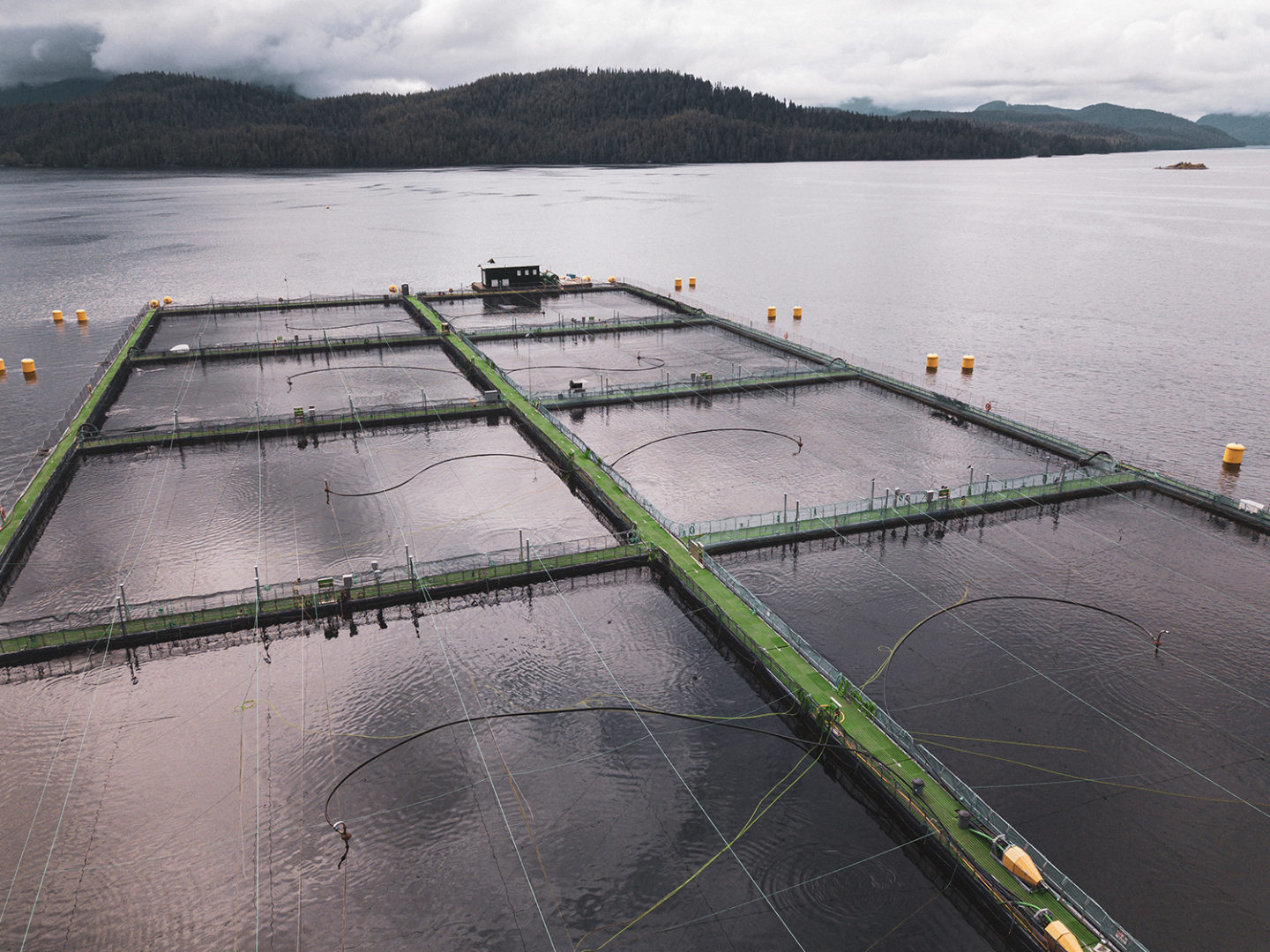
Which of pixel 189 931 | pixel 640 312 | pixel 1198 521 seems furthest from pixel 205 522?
pixel 640 312

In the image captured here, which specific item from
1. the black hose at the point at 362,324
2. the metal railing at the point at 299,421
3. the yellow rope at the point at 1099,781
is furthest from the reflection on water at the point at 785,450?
the black hose at the point at 362,324

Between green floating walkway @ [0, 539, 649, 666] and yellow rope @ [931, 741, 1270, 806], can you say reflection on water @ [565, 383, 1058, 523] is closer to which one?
green floating walkway @ [0, 539, 649, 666]

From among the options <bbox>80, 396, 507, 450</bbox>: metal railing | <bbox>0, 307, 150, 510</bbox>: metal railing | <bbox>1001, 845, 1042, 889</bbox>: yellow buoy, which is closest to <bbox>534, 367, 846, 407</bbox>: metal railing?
<bbox>80, 396, 507, 450</bbox>: metal railing

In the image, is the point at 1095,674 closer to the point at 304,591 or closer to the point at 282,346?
the point at 304,591

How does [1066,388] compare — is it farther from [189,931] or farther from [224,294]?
[224,294]

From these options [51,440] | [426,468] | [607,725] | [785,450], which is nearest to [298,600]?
[607,725]
